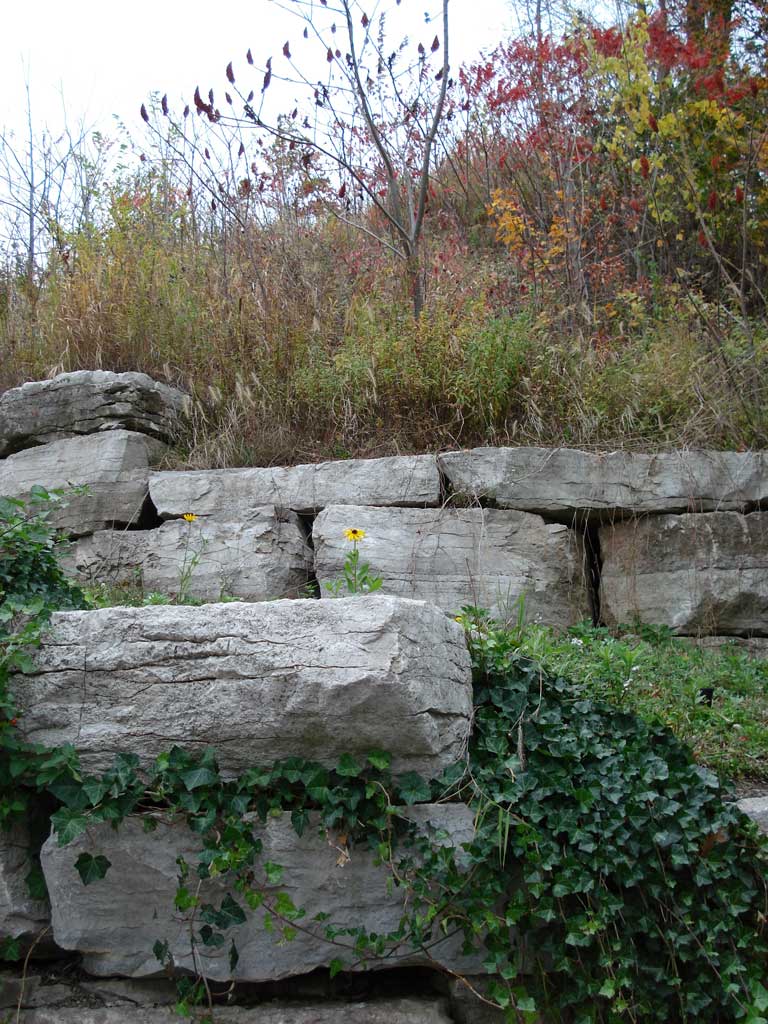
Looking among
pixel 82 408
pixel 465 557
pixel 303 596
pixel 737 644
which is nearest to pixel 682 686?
pixel 737 644

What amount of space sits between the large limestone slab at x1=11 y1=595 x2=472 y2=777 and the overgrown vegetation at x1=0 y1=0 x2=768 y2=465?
7.51 ft

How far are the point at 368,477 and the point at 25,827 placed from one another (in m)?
2.30

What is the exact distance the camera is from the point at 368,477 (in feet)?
14.5

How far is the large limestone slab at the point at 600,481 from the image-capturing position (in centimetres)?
439

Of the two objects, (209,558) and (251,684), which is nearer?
(251,684)

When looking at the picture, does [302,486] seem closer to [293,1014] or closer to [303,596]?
[303,596]

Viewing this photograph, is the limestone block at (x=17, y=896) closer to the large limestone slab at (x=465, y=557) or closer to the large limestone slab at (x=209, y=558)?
the large limestone slab at (x=209, y=558)

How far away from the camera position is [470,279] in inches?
244

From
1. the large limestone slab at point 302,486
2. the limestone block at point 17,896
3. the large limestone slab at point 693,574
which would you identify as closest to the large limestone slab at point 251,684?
the limestone block at point 17,896

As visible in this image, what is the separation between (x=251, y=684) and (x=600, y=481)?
249cm

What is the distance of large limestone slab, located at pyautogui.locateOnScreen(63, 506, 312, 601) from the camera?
4.33 m

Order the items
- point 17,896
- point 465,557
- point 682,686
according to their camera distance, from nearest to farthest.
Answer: point 17,896 < point 682,686 < point 465,557

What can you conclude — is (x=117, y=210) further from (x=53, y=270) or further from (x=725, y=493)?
(x=725, y=493)

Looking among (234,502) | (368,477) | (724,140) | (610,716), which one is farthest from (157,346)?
(724,140)
